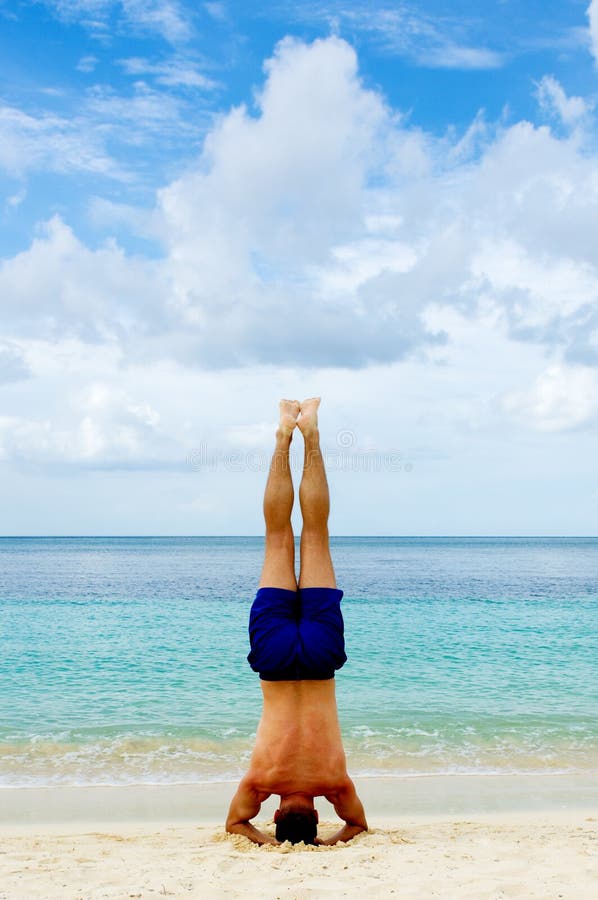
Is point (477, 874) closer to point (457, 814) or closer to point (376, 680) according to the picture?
point (457, 814)

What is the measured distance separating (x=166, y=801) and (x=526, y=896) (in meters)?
4.21

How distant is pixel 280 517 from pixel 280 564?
1.30ft

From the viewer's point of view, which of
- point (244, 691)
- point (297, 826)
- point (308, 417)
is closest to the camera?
point (297, 826)

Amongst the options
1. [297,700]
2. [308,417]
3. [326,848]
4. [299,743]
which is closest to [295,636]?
[297,700]

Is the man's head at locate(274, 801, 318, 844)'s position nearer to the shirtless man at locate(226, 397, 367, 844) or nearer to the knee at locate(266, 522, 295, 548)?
the shirtless man at locate(226, 397, 367, 844)

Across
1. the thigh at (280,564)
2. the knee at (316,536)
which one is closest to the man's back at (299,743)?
the thigh at (280,564)

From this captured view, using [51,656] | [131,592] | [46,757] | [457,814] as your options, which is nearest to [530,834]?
[457,814]

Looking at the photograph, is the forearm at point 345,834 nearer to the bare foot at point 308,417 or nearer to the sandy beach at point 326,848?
the sandy beach at point 326,848

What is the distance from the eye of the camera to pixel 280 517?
19.6 feet

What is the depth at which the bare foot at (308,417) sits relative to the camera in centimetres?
621

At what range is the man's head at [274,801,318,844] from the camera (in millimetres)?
5328

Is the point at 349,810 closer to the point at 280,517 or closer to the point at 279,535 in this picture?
the point at 279,535

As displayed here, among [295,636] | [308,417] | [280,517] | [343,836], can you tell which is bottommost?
[343,836]

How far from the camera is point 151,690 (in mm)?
12242
